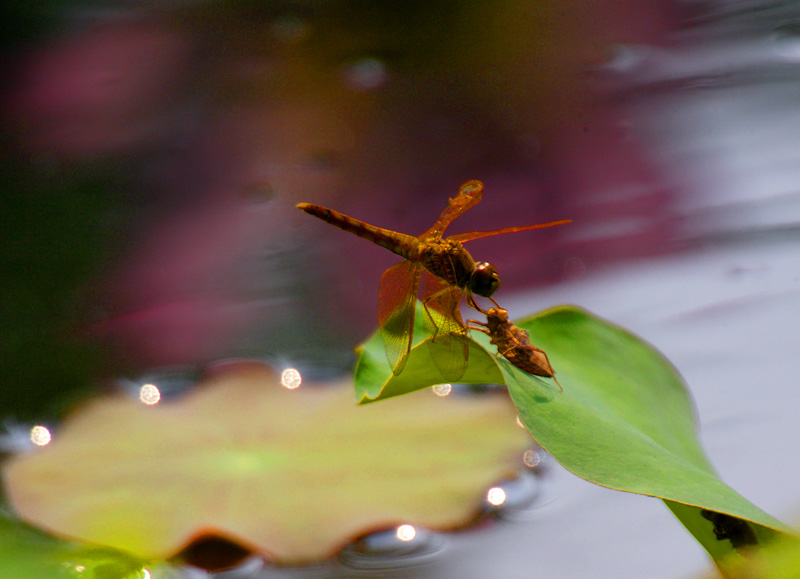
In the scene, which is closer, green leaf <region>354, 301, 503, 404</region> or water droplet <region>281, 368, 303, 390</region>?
green leaf <region>354, 301, 503, 404</region>

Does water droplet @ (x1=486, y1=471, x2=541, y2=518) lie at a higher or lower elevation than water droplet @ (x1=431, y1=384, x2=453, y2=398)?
lower

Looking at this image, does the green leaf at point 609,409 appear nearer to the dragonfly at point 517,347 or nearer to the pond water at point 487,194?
the dragonfly at point 517,347

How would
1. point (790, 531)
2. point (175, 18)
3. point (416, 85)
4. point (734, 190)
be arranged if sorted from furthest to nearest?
point (175, 18) → point (416, 85) → point (734, 190) → point (790, 531)

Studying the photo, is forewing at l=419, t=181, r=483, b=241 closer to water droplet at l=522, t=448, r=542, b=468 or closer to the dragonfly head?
the dragonfly head

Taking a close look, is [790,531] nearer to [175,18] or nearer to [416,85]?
[416,85]

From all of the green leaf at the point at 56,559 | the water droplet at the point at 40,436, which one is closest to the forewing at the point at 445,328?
the green leaf at the point at 56,559

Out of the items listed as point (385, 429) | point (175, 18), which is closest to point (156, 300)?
point (385, 429)

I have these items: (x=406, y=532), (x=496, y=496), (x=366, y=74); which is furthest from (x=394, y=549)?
(x=366, y=74)

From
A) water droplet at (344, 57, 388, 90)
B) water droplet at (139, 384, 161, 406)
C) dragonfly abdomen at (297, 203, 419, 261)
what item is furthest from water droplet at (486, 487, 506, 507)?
water droplet at (344, 57, 388, 90)
